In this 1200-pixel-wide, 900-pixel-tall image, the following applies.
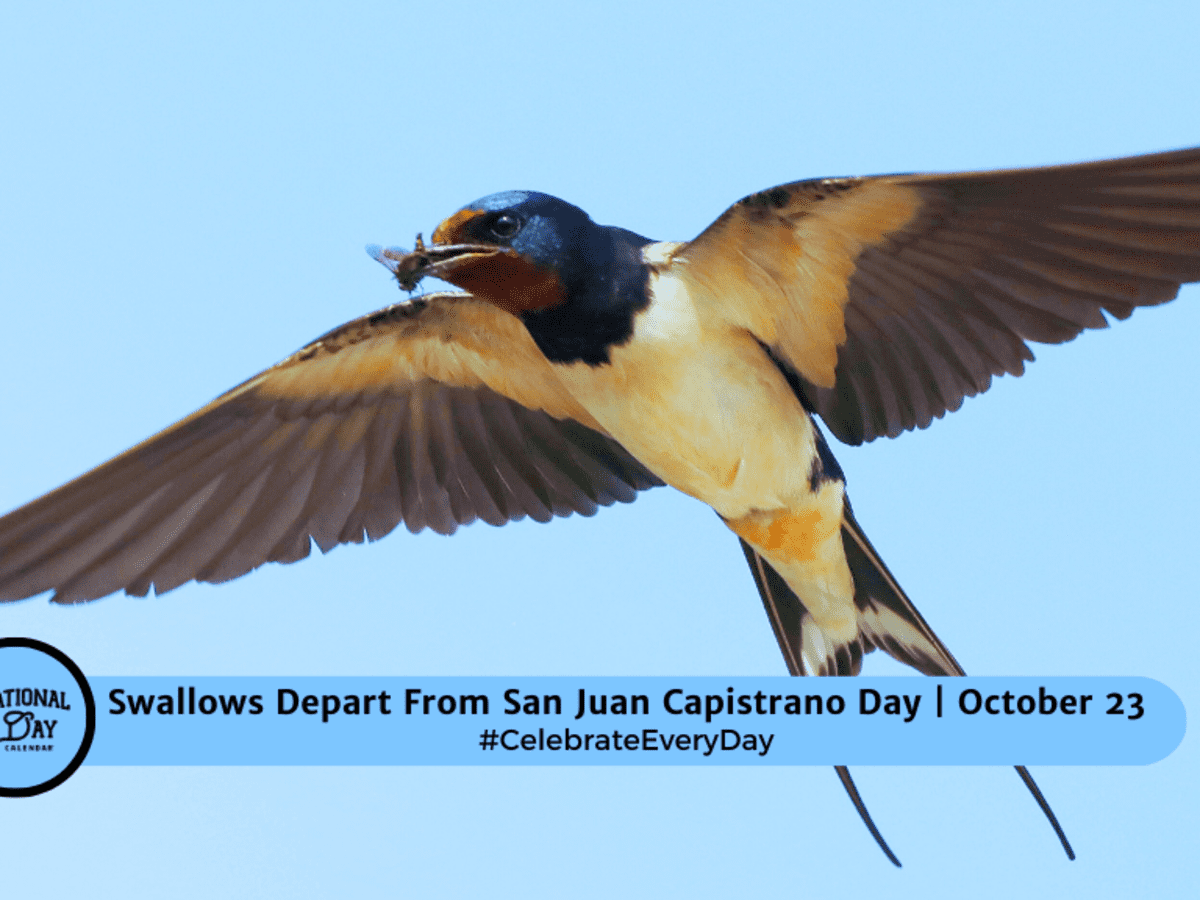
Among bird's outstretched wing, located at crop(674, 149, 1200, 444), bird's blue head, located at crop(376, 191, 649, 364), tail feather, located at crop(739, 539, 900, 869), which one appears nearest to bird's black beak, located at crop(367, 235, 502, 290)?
bird's blue head, located at crop(376, 191, 649, 364)

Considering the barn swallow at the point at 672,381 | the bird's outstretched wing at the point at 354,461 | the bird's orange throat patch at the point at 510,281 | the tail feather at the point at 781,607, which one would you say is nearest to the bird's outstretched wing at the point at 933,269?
the barn swallow at the point at 672,381

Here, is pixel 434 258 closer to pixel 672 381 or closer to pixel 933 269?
pixel 672 381

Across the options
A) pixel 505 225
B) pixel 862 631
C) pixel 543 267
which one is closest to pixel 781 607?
pixel 862 631

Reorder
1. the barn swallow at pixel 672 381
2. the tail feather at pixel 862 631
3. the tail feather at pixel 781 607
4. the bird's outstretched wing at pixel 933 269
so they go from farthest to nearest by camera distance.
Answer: the tail feather at pixel 781 607 → the tail feather at pixel 862 631 → the barn swallow at pixel 672 381 → the bird's outstretched wing at pixel 933 269

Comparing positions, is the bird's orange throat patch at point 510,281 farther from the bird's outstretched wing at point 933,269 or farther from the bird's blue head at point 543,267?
the bird's outstretched wing at point 933,269

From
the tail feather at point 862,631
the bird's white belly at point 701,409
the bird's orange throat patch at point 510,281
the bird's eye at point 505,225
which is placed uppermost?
the bird's eye at point 505,225

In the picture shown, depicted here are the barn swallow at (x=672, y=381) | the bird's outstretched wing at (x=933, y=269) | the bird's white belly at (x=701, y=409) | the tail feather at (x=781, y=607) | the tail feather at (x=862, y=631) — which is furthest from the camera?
the tail feather at (x=781, y=607)

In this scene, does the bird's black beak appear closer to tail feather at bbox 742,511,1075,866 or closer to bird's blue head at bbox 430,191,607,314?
bird's blue head at bbox 430,191,607,314
